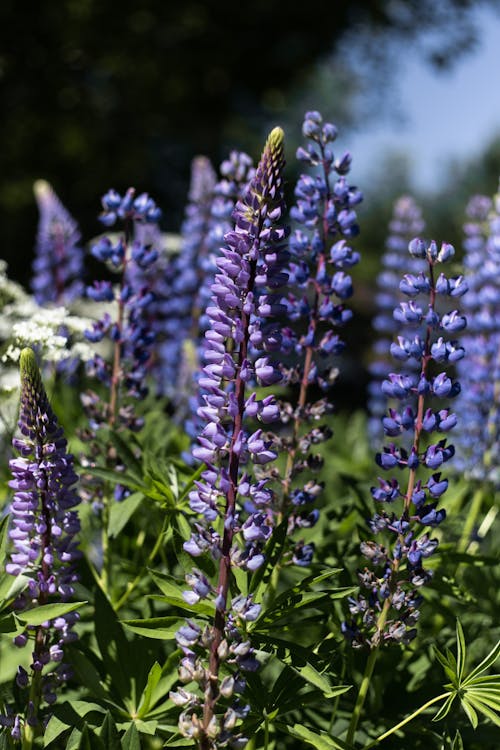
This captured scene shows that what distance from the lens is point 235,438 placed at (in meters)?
1.73

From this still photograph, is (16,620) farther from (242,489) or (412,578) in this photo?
(412,578)

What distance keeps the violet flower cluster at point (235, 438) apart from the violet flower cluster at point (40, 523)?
34 cm

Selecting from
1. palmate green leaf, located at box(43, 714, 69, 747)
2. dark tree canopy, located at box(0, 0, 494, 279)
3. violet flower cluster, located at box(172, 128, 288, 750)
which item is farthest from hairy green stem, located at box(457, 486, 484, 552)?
dark tree canopy, located at box(0, 0, 494, 279)

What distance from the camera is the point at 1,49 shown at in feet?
48.5

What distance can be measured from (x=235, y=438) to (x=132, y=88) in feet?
49.8

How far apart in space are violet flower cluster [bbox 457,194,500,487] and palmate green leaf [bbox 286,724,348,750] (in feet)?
6.34

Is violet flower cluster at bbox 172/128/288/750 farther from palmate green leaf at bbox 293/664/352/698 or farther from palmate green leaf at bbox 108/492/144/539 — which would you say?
palmate green leaf at bbox 108/492/144/539

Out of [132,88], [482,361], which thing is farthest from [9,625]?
[132,88]

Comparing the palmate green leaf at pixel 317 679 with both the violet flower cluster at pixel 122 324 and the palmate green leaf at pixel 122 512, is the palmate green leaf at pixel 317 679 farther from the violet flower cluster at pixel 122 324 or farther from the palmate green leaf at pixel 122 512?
the violet flower cluster at pixel 122 324

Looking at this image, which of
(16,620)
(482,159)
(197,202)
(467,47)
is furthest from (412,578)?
(482,159)

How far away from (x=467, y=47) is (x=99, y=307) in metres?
19.7

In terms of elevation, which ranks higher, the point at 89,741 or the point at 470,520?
the point at 470,520

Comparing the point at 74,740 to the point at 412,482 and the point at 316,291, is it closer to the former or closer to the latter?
the point at 412,482

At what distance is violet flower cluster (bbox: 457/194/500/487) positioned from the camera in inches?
141
